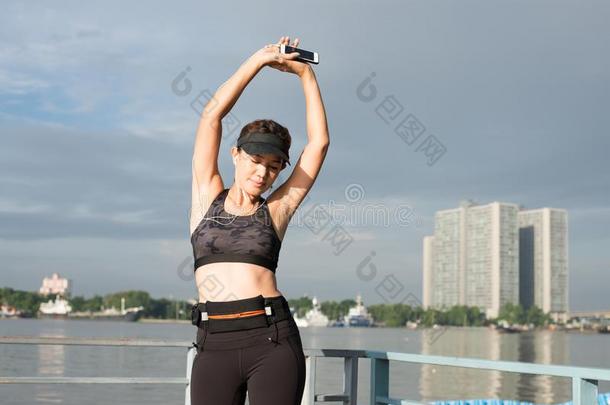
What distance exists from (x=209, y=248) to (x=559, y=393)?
31002mm

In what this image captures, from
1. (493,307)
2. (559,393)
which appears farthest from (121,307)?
(559,393)

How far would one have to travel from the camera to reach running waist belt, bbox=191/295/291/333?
2141 mm

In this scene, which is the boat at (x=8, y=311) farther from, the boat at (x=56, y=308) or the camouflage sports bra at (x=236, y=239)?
the camouflage sports bra at (x=236, y=239)

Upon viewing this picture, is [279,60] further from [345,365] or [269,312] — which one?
[345,365]

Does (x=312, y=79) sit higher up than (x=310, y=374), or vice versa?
(x=312, y=79)

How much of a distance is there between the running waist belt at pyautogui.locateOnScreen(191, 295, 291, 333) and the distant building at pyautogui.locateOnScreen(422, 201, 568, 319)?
99318 mm

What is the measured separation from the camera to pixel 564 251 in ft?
381

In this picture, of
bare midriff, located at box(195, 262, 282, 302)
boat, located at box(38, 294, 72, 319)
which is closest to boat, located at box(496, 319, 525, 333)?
boat, located at box(38, 294, 72, 319)

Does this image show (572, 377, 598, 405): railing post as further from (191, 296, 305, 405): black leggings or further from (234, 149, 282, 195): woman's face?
(234, 149, 282, 195): woman's face

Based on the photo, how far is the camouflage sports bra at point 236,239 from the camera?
2184mm

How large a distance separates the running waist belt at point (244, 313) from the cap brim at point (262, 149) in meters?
0.41

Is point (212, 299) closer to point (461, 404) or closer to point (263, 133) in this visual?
point (263, 133)

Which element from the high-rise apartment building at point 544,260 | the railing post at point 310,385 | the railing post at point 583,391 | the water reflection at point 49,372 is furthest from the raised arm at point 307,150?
the high-rise apartment building at point 544,260

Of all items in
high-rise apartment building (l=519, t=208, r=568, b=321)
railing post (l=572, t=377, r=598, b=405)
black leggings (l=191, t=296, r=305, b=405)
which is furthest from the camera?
high-rise apartment building (l=519, t=208, r=568, b=321)
